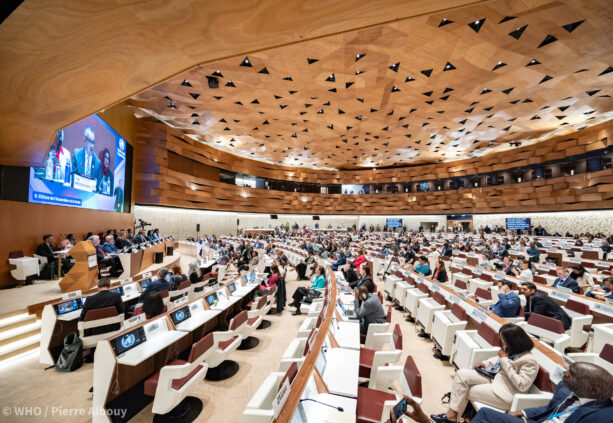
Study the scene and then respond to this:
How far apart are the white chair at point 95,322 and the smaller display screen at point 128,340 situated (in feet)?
3.11

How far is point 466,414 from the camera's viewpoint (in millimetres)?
2477

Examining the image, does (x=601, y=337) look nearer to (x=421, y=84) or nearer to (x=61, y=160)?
(x=421, y=84)

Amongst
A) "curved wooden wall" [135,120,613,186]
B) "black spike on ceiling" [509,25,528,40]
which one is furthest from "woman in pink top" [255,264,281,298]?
"curved wooden wall" [135,120,613,186]

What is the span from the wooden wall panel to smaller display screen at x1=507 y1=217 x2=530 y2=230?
29805 mm

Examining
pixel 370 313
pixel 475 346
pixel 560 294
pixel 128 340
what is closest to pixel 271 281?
pixel 370 313

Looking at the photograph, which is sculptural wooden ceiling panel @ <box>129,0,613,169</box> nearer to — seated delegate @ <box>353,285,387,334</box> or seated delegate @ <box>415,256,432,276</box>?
seated delegate @ <box>353,285,387,334</box>

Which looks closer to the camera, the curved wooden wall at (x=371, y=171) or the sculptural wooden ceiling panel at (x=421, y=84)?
the sculptural wooden ceiling panel at (x=421, y=84)

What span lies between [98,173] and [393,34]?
1188cm

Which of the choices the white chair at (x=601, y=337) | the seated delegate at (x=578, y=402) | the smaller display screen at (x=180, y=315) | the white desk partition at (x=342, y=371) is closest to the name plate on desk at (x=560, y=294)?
the white chair at (x=601, y=337)

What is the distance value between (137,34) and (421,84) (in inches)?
503

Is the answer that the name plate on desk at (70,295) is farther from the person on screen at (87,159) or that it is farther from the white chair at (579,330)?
the white chair at (579,330)

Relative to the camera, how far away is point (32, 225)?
6727 mm

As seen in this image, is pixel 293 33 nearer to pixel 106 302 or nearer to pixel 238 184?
pixel 106 302

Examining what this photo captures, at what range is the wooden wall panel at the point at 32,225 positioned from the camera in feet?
19.1
